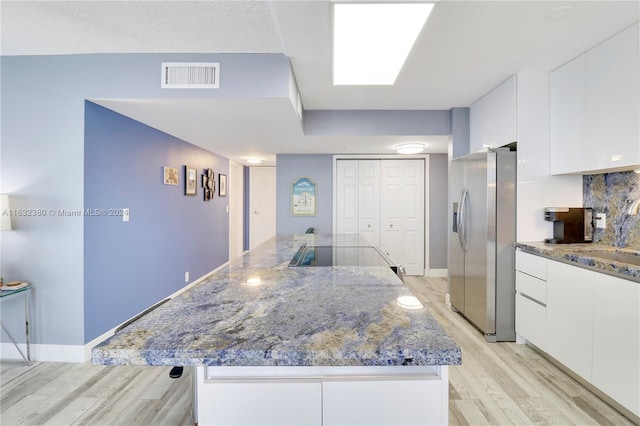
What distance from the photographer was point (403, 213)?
16.2 feet

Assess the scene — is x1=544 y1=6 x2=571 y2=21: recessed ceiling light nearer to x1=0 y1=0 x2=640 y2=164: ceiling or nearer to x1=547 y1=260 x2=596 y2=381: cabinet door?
x1=0 y1=0 x2=640 y2=164: ceiling

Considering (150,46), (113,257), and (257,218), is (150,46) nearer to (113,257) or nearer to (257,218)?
(113,257)

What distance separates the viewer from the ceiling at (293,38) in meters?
1.68

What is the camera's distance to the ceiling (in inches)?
66.3

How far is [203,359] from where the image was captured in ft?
2.22

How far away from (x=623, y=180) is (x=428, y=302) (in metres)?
2.20

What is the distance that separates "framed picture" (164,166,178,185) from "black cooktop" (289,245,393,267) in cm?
216

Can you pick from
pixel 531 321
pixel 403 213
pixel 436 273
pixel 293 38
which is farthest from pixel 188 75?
pixel 436 273

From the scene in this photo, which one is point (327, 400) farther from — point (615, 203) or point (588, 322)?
point (615, 203)

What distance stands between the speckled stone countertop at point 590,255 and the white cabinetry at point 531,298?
0.08 meters

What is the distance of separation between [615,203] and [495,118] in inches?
46.0

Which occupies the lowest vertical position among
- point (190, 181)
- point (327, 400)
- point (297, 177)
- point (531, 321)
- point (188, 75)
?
point (531, 321)

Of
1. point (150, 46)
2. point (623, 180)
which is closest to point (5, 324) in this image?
point (150, 46)

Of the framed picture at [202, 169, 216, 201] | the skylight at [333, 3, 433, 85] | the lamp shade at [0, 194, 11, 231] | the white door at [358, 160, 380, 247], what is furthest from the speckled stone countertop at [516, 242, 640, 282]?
the framed picture at [202, 169, 216, 201]
